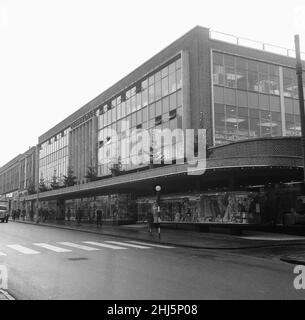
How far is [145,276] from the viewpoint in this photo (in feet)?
35.0

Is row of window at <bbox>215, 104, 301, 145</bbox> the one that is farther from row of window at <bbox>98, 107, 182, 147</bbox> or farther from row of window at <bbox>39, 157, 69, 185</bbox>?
row of window at <bbox>39, 157, 69, 185</bbox>

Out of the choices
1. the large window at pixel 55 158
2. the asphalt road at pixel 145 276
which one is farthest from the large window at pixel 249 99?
the large window at pixel 55 158

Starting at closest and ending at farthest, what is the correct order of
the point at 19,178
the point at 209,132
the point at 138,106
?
the point at 209,132 < the point at 138,106 < the point at 19,178

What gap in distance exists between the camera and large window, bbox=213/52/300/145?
120 feet

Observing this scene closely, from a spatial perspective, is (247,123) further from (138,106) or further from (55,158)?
(55,158)

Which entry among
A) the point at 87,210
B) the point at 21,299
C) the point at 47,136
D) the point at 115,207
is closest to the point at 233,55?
the point at 115,207

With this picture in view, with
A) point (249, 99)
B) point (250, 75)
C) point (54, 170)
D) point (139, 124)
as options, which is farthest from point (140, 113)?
point (54, 170)

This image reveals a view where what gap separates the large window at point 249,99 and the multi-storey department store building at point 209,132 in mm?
88

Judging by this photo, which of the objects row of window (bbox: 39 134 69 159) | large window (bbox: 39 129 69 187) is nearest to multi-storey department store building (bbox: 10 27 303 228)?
large window (bbox: 39 129 69 187)

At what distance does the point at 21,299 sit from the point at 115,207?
3323 centimetres

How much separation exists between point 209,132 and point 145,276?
25.7 meters

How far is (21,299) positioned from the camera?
8.03 m

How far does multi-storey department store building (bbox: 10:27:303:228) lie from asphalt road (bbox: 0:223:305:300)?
10.5m

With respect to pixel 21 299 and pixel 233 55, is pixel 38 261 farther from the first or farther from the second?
pixel 233 55
